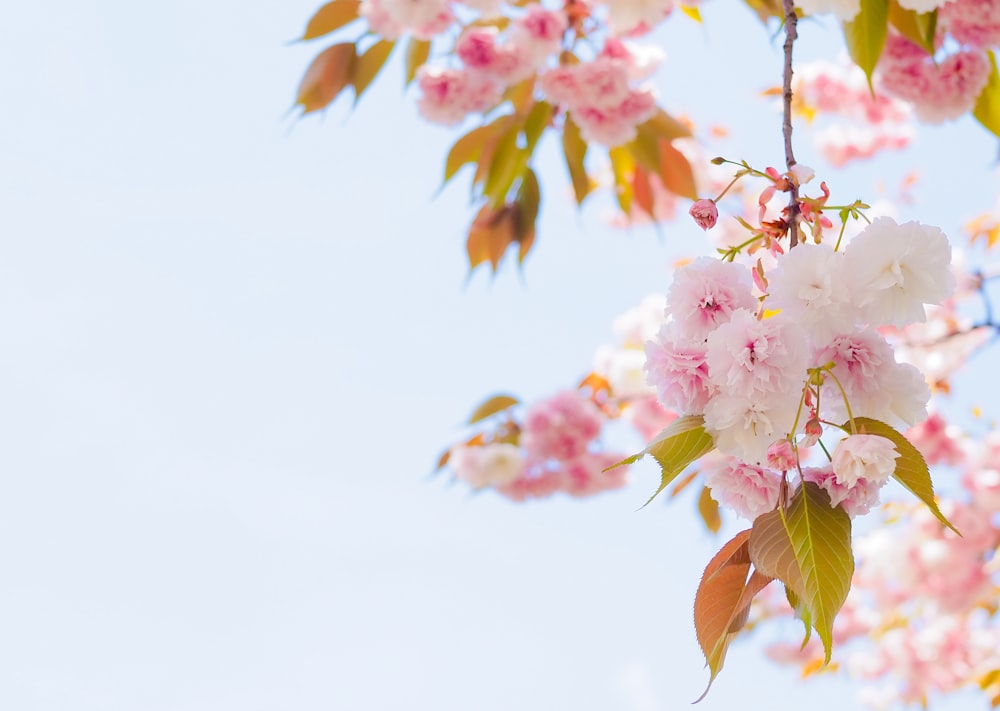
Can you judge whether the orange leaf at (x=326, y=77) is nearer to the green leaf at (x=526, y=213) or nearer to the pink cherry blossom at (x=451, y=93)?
the pink cherry blossom at (x=451, y=93)

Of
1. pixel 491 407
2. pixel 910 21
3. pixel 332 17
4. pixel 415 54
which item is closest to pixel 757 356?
pixel 910 21

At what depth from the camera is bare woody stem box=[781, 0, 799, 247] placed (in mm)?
533

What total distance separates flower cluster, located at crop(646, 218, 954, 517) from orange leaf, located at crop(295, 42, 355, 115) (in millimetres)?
993

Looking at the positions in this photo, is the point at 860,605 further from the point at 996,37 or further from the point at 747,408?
the point at 747,408

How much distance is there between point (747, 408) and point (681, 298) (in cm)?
8

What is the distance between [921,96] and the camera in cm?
133

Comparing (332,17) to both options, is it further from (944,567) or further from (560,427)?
(944,567)

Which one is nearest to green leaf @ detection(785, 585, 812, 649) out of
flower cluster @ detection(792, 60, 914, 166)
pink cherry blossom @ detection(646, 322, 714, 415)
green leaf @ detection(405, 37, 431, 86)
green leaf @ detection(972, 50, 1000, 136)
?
pink cherry blossom @ detection(646, 322, 714, 415)

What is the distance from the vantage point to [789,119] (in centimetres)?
58

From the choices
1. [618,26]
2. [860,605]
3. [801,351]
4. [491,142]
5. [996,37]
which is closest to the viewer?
[801,351]

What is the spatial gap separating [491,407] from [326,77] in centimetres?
78

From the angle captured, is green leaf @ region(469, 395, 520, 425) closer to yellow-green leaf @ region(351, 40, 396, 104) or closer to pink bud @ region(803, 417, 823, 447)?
yellow-green leaf @ region(351, 40, 396, 104)

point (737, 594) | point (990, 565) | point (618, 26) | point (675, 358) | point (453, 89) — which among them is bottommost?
point (737, 594)

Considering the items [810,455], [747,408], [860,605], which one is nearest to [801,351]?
[747,408]
